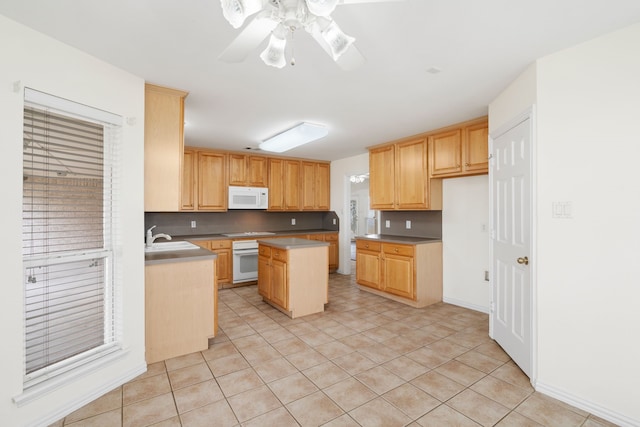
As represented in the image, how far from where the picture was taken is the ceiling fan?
1.10 metres

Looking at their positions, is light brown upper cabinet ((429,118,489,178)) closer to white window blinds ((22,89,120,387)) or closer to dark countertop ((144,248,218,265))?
dark countertop ((144,248,218,265))

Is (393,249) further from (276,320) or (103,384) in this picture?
(103,384)

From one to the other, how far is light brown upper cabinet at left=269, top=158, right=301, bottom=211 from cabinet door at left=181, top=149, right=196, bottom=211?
4.51 ft

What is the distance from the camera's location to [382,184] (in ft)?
15.5

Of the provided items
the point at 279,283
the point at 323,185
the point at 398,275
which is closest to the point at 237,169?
the point at 323,185

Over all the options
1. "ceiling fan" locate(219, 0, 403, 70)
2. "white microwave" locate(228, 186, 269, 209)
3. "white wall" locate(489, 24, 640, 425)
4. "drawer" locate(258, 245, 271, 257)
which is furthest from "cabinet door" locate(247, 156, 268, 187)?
"white wall" locate(489, 24, 640, 425)

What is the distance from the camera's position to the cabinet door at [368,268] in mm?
4480

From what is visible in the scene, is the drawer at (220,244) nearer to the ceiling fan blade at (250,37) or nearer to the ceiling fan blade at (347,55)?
the ceiling fan blade at (250,37)

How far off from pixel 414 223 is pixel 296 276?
2.17 meters

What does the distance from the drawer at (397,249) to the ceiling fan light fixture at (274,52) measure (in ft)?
10.3

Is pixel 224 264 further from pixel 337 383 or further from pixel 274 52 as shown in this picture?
pixel 274 52

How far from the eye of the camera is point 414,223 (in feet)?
15.2

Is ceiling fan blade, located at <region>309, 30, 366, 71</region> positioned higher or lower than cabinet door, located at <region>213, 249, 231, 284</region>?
higher

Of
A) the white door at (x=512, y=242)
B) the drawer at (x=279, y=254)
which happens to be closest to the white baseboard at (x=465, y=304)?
the white door at (x=512, y=242)
